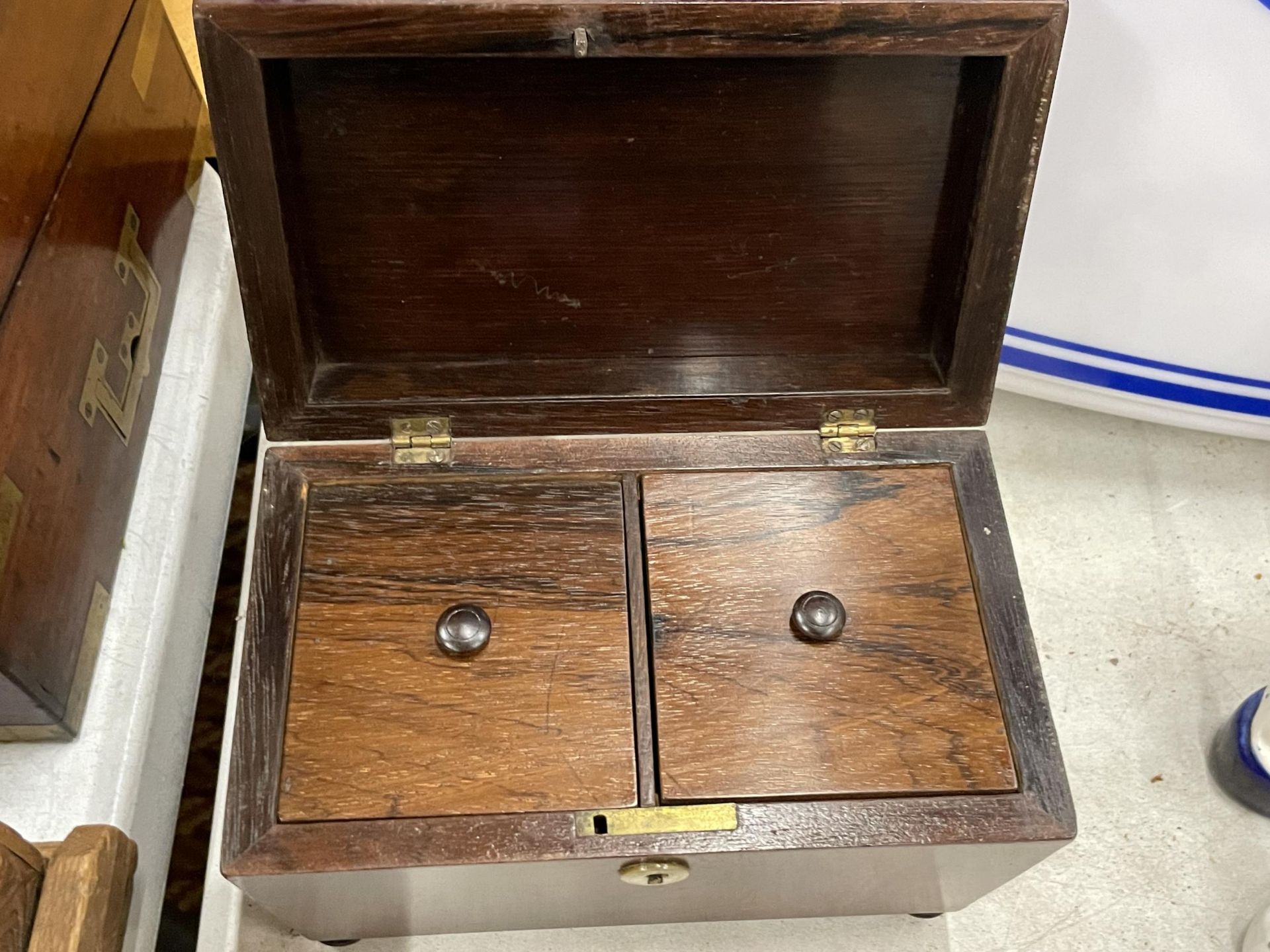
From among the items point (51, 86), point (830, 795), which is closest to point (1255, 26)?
point (830, 795)

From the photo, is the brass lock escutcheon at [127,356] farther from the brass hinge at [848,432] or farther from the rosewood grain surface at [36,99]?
the brass hinge at [848,432]

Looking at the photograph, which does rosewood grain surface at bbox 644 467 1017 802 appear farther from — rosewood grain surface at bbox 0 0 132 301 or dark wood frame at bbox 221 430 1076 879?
rosewood grain surface at bbox 0 0 132 301

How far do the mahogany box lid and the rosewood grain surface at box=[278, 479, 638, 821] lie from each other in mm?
75

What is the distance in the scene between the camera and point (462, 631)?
0.87 metres

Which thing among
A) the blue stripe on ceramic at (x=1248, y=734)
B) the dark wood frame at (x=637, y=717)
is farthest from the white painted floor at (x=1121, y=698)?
the dark wood frame at (x=637, y=717)

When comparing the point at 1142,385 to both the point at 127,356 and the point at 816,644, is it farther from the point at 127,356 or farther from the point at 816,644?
the point at 127,356

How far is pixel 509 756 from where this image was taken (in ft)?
2.77

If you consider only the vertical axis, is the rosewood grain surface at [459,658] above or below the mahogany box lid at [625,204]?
below

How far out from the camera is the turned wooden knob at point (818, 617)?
2.90 feet

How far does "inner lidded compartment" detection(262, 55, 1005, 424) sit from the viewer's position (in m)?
0.81

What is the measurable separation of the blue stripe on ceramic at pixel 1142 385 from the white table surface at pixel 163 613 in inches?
37.0

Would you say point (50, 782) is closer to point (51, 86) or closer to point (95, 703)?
point (95, 703)

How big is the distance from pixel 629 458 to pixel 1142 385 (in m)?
0.75

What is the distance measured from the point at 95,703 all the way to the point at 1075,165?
110 centimetres
